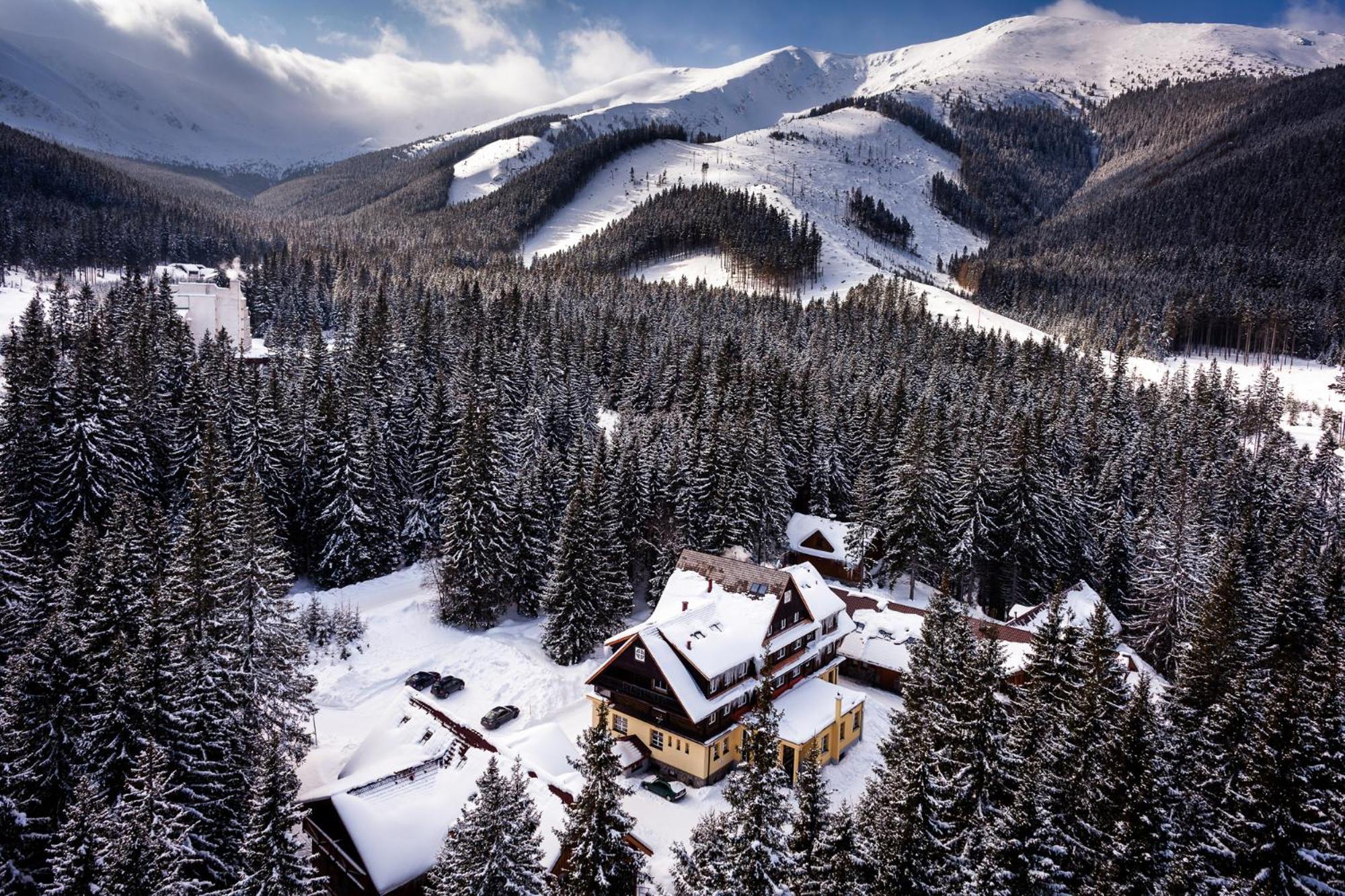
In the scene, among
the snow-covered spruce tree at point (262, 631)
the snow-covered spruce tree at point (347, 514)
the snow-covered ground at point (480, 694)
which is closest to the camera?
the snow-covered spruce tree at point (262, 631)

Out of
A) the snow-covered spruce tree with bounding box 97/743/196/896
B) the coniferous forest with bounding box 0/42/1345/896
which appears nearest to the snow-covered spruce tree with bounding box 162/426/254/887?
the coniferous forest with bounding box 0/42/1345/896

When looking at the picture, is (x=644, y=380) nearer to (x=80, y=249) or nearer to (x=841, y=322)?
(x=841, y=322)

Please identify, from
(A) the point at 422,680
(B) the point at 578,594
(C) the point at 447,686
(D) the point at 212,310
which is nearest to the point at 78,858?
(C) the point at 447,686

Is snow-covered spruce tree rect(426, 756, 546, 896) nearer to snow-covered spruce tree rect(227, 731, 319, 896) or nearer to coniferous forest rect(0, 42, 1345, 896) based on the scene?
coniferous forest rect(0, 42, 1345, 896)

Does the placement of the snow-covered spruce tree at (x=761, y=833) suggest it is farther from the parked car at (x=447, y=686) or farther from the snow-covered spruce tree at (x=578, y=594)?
the snow-covered spruce tree at (x=578, y=594)

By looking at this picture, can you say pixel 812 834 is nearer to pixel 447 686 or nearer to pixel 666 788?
pixel 666 788

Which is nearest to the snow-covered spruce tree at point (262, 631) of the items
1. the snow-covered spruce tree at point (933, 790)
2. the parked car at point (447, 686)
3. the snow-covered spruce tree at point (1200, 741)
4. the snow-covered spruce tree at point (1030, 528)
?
the parked car at point (447, 686)
